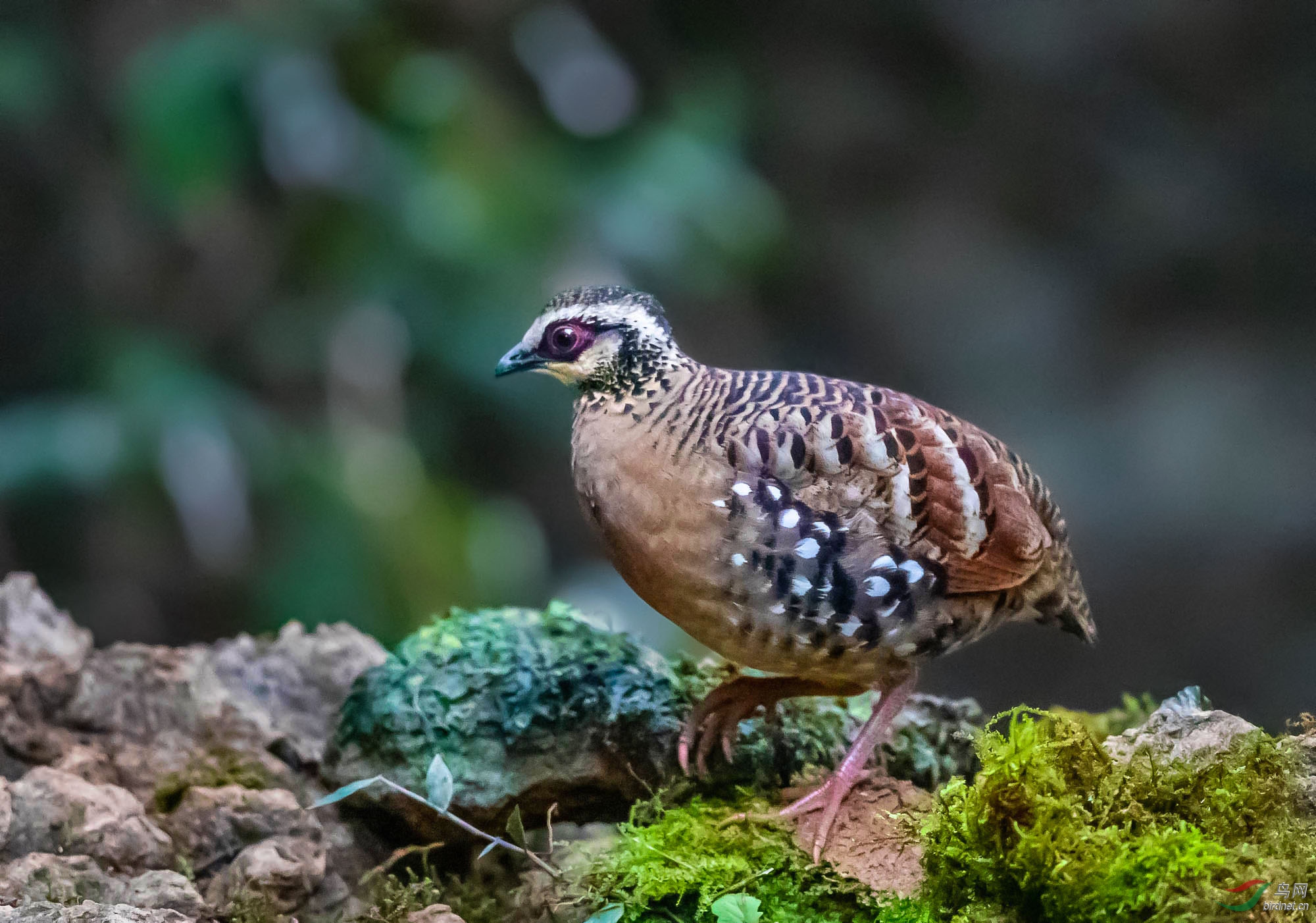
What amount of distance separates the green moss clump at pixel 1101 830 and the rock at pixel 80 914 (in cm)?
132

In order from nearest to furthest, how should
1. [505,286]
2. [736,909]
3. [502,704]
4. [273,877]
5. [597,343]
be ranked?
[736,909]
[273,877]
[597,343]
[502,704]
[505,286]

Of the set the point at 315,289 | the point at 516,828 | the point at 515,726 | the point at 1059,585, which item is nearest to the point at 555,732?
the point at 515,726

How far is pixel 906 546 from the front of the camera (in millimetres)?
2287

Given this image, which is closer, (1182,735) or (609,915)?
(609,915)

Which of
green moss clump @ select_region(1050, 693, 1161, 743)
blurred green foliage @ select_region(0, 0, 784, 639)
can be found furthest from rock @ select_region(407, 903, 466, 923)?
blurred green foliage @ select_region(0, 0, 784, 639)

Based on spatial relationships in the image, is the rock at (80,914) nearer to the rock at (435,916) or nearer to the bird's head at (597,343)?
the rock at (435,916)

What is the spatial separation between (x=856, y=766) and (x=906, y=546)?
0.47 m

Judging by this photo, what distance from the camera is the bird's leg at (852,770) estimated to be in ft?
7.31

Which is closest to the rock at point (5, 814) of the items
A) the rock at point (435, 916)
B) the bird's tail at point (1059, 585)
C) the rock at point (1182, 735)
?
the rock at point (435, 916)

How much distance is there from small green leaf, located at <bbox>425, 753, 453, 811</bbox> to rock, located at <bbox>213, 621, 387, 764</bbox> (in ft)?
2.47

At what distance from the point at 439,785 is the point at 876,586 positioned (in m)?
0.96

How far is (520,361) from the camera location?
2475mm

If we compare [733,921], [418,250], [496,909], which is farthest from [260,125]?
[733,921]

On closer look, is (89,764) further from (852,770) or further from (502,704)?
(852,770)
